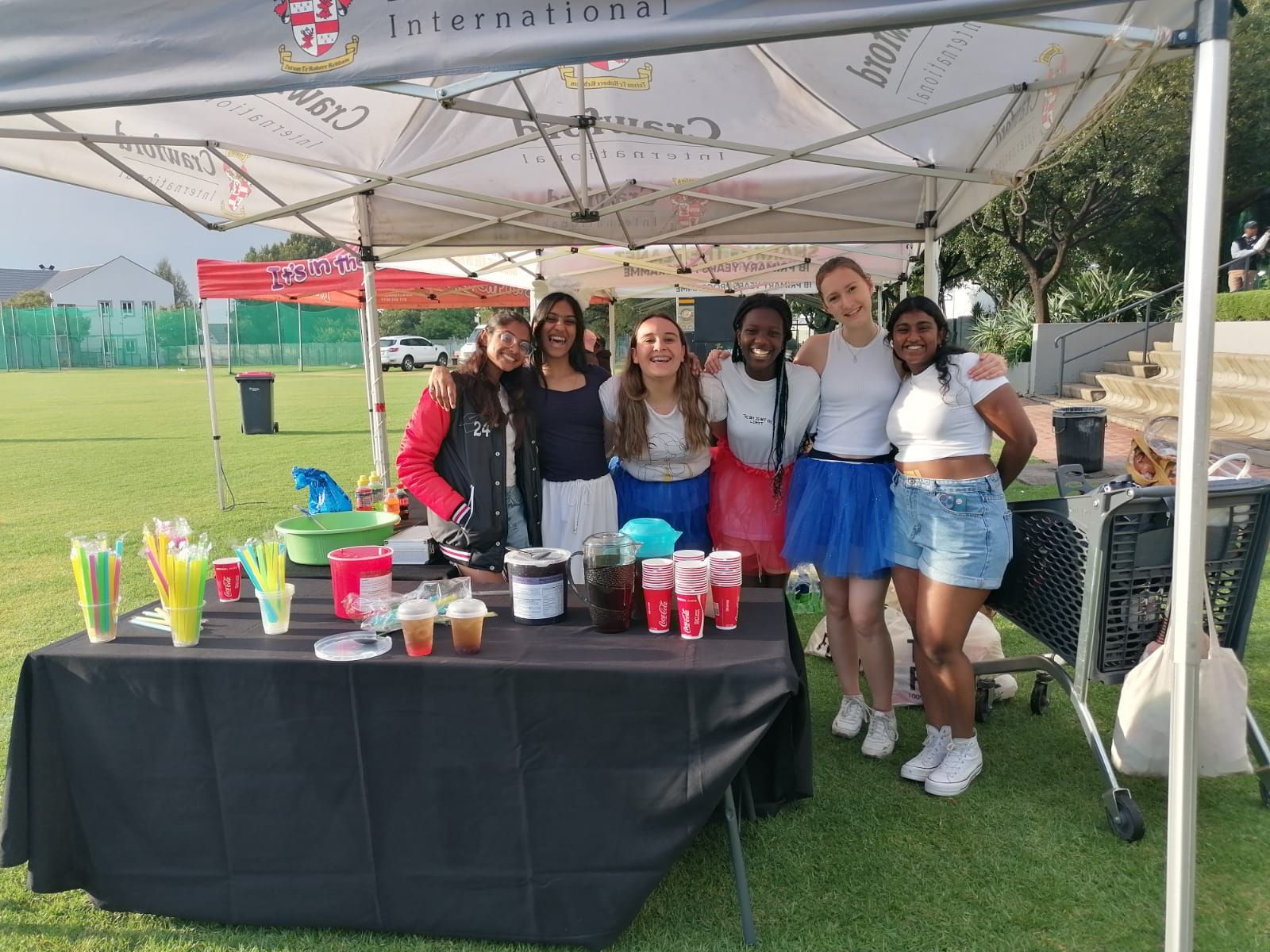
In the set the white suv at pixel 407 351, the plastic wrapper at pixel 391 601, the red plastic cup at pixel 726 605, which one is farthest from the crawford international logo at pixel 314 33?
the white suv at pixel 407 351

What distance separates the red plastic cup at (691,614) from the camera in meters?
2.21

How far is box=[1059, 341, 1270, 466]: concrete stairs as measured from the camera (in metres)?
9.30

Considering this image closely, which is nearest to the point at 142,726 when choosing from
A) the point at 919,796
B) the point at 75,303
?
the point at 919,796

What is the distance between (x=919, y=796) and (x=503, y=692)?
1619mm

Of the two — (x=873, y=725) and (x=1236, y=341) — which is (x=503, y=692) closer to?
(x=873, y=725)

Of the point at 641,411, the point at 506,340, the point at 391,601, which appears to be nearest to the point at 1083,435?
the point at 641,411

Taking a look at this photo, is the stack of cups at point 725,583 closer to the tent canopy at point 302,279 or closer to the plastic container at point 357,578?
the plastic container at point 357,578

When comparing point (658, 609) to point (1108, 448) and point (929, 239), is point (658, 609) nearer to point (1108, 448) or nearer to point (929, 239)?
point (929, 239)

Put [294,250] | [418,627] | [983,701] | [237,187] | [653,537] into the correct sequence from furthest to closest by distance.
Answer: [294,250] < [237,187] < [983,701] < [653,537] < [418,627]

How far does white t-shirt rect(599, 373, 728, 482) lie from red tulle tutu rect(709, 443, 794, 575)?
0.13 meters

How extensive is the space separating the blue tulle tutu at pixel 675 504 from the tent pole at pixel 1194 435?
1.66m

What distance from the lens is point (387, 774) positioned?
214cm

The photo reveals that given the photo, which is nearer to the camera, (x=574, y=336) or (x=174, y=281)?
(x=574, y=336)

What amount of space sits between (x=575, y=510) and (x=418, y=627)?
3.66ft
